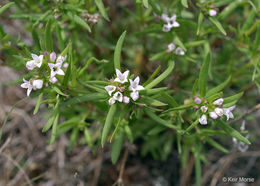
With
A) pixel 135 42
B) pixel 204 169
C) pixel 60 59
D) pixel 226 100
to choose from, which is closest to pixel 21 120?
pixel 135 42

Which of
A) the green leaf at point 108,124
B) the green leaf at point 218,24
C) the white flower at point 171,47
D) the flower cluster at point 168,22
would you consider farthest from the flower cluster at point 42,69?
A: the green leaf at point 218,24

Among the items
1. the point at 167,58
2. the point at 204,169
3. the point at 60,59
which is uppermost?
the point at 60,59

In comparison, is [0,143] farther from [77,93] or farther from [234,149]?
[234,149]

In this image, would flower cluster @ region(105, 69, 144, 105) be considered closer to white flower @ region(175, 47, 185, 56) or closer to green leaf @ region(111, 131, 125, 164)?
green leaf @ region(111, 131, 125, 164)

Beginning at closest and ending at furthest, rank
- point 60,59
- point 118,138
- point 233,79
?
1. point 60,59
2. point 118,138
3. point 233,79
